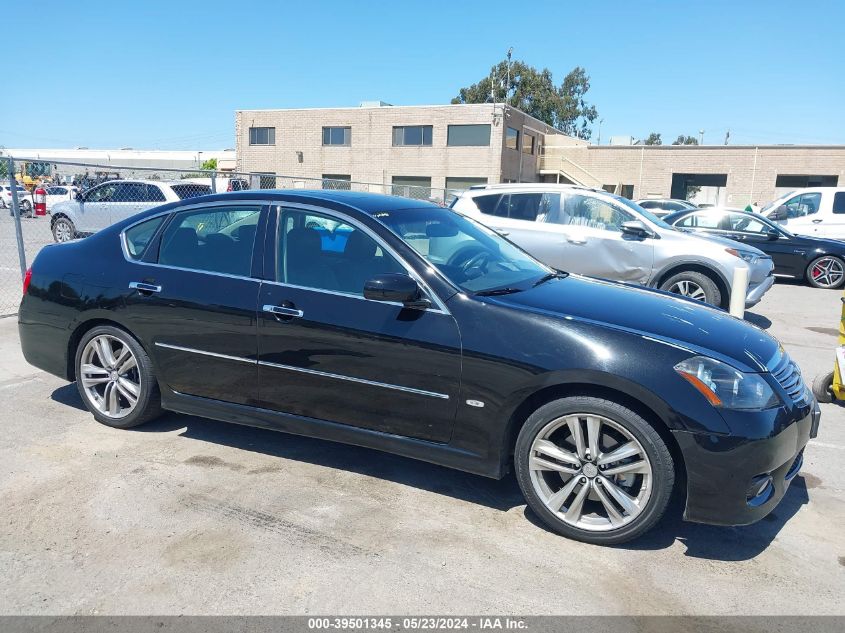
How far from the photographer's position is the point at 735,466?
3.06 metres

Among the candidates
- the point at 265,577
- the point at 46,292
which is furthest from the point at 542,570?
the point at 46,292

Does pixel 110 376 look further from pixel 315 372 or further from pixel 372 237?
pixel 372 237

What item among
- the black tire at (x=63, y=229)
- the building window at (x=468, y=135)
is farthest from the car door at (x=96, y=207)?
the building window at (x=468, y=135)

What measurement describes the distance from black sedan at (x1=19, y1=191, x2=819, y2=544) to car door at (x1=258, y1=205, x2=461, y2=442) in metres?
0.01

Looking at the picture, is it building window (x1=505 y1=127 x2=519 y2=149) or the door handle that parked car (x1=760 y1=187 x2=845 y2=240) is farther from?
building window (x1=505 y1=127 x2=519 y2=149)

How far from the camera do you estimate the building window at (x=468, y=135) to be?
127ft

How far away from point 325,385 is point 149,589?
54.7 inches

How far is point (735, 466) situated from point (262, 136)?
148ft

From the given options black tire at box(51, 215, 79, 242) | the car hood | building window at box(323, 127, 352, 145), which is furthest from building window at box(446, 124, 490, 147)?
the car hood

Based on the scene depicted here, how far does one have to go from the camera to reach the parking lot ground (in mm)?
2879

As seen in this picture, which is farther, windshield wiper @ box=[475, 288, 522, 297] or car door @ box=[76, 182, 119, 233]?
car door @ box=[76, 182, 119, 233]

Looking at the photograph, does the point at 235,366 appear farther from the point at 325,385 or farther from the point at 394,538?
the point at 394,538

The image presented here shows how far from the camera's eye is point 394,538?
3359mm

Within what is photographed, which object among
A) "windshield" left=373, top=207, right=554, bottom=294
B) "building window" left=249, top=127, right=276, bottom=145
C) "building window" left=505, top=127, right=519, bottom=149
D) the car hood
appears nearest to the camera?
the car hood
